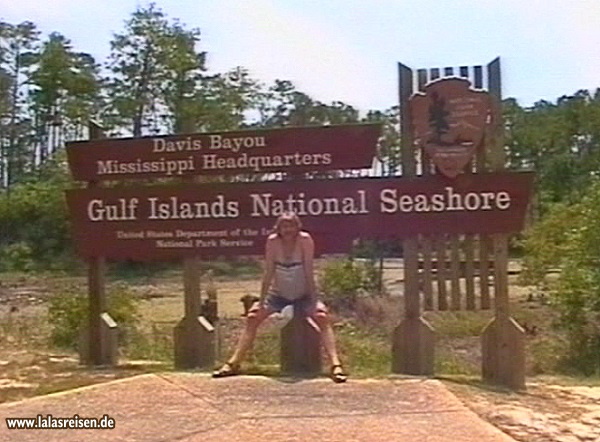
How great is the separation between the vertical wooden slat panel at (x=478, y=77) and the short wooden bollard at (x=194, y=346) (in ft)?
10.0

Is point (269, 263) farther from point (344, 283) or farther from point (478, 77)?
Answer: point (344, 283)

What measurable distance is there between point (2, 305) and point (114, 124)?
22.1 m

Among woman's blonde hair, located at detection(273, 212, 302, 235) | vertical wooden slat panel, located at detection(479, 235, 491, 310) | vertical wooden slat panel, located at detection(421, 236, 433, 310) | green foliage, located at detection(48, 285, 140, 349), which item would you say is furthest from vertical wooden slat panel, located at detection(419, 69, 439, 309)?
green foliage, located at detection(48, 285, 140, 349)

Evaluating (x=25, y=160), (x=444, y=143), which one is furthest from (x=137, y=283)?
(x=25, y=160)

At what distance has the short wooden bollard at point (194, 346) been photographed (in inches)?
343

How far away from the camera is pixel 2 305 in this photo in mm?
Answer: 21688

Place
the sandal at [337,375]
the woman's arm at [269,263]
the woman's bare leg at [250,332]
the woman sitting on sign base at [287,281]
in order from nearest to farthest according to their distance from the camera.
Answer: the sandal at [337,375] → the woman's bare leg at [250,332] → the woman sitting on sign base at [287,281] → the woman's arm at [269,263]

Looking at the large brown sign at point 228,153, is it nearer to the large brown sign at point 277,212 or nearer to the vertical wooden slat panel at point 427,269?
the large brown sign at point 277,212

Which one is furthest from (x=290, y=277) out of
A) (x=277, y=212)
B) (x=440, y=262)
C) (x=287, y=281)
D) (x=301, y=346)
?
(x=440, y=262)

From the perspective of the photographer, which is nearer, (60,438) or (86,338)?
(60,438)

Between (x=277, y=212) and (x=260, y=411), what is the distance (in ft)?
8.27

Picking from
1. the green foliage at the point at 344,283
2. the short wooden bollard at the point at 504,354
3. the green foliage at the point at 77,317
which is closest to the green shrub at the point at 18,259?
the green foliage at the point at 344,283

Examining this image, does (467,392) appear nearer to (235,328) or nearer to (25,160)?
(235,328)

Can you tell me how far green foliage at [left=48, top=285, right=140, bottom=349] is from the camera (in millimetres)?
11320
